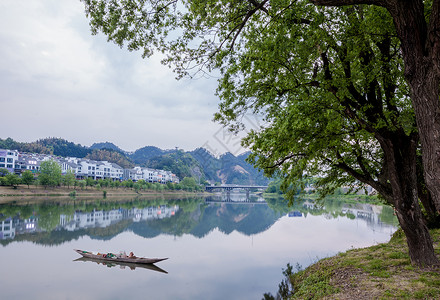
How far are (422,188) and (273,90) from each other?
940 centimetres

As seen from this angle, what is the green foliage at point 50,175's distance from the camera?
208 feet

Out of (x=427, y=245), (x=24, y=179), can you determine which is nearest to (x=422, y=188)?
(x=427, y=245)

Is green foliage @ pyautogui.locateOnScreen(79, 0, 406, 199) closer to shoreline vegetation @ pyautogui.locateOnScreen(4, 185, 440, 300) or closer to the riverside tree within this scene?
the riverside tree

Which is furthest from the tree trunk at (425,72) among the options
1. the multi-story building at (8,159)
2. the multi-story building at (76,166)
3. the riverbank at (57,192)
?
the multi-story building at (8,159)

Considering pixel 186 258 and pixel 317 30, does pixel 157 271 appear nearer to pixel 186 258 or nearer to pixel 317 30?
pixel 186 258

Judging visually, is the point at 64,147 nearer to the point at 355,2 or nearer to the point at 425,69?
the point at 355,2

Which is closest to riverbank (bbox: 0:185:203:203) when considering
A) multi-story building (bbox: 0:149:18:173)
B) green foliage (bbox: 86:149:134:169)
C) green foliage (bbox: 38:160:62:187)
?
green foliage (bbox: 38:160:62:187)

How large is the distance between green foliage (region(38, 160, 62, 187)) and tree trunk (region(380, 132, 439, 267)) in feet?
237

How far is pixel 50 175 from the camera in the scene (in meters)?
66.1

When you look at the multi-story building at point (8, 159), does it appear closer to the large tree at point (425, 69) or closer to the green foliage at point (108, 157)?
the green foliage at point (108, 157)

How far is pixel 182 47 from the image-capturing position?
289 inches

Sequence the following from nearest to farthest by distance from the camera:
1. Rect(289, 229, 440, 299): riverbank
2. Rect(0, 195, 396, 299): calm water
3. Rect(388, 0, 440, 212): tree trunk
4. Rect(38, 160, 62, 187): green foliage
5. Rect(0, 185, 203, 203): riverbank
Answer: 1. Rect(388, 0, 440, 212): tree trunk
2. Rect(289, 229, 440, 299): riverbank
3. Rect(0, 195, 396, 299): calm water
4. Rect(0, 185, 203, 203): riverbank
5. Rect(38, 160, 62, 187): green foliage

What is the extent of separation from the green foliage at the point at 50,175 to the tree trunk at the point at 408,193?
237 ft

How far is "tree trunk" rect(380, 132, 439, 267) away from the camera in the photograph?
753cm
